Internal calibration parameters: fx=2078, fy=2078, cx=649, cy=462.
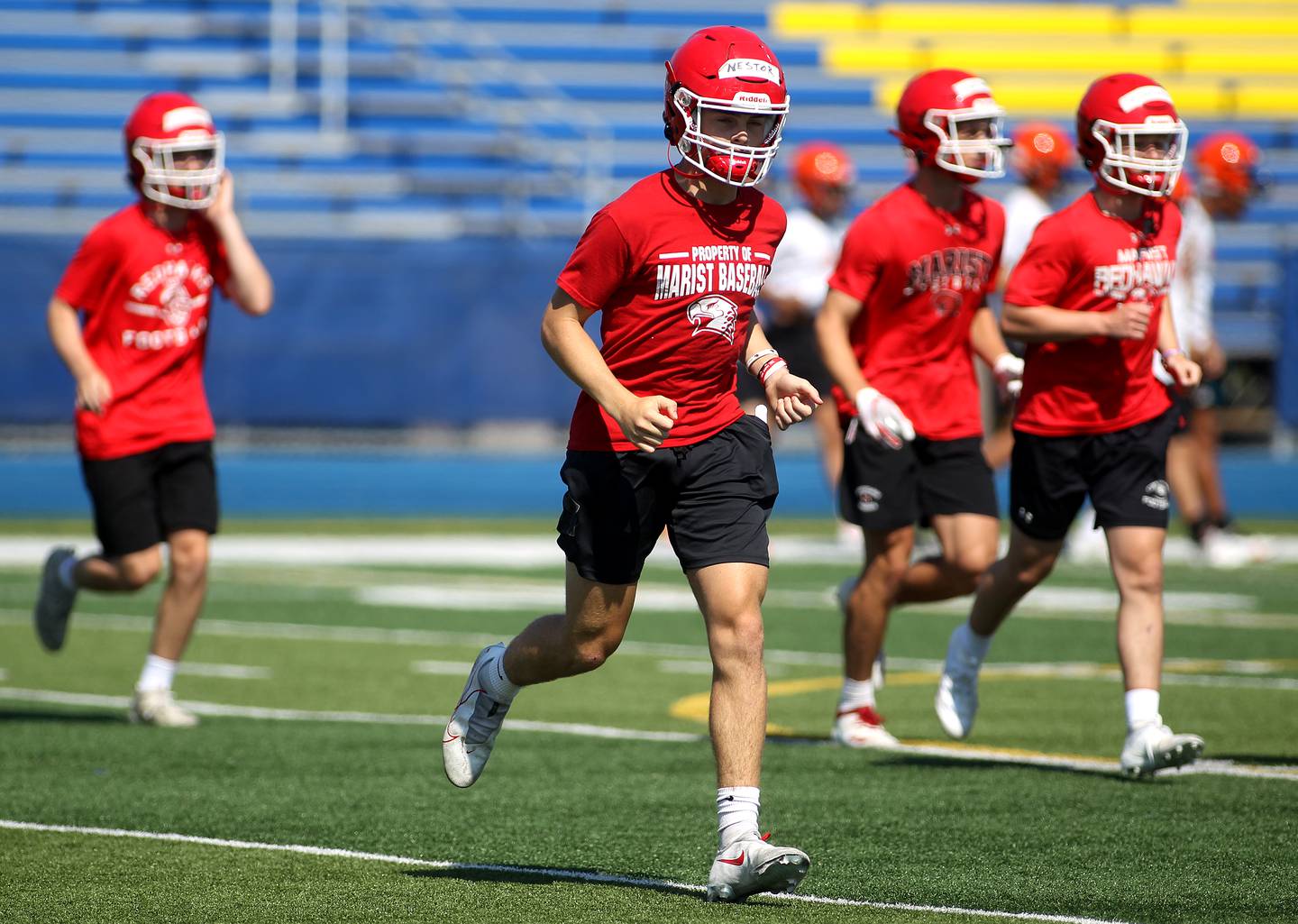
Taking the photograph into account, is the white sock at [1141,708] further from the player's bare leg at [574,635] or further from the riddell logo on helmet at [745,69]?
the riddell logo on helmet at [745,69]

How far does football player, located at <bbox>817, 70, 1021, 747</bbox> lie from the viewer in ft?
23.2

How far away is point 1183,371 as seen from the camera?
646 cm

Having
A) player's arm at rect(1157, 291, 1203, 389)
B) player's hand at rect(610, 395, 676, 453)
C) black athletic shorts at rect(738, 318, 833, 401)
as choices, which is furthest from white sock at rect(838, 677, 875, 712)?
black athletic shorts at rect(738, 318, 833, 401)

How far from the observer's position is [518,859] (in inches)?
203

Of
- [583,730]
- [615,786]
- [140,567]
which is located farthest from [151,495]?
[615,786]

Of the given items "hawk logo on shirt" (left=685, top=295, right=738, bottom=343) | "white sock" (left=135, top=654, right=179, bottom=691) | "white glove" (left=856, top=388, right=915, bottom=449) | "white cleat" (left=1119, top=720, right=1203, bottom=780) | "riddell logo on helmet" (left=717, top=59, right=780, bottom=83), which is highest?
"riddell logo on helmet" (left=717, top=59, right=780, bottom=83)

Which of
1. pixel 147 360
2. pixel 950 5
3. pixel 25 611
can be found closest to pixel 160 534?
pixel 147 360

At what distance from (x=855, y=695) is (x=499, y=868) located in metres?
2.37

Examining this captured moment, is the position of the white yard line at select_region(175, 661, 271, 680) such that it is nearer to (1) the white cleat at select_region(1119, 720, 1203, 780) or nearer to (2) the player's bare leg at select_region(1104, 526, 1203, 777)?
(2) the player's bare leg at select_region(1104, 526, 1203, 777)

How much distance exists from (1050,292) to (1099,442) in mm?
500

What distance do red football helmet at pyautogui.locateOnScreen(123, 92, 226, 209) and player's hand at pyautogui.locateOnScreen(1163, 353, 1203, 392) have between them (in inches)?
140

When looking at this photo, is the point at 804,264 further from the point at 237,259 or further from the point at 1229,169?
the point at 237,259

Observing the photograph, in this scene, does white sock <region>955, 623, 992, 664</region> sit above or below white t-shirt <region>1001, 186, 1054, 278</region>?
below

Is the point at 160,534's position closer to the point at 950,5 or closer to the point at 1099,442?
the point at 1099,442
